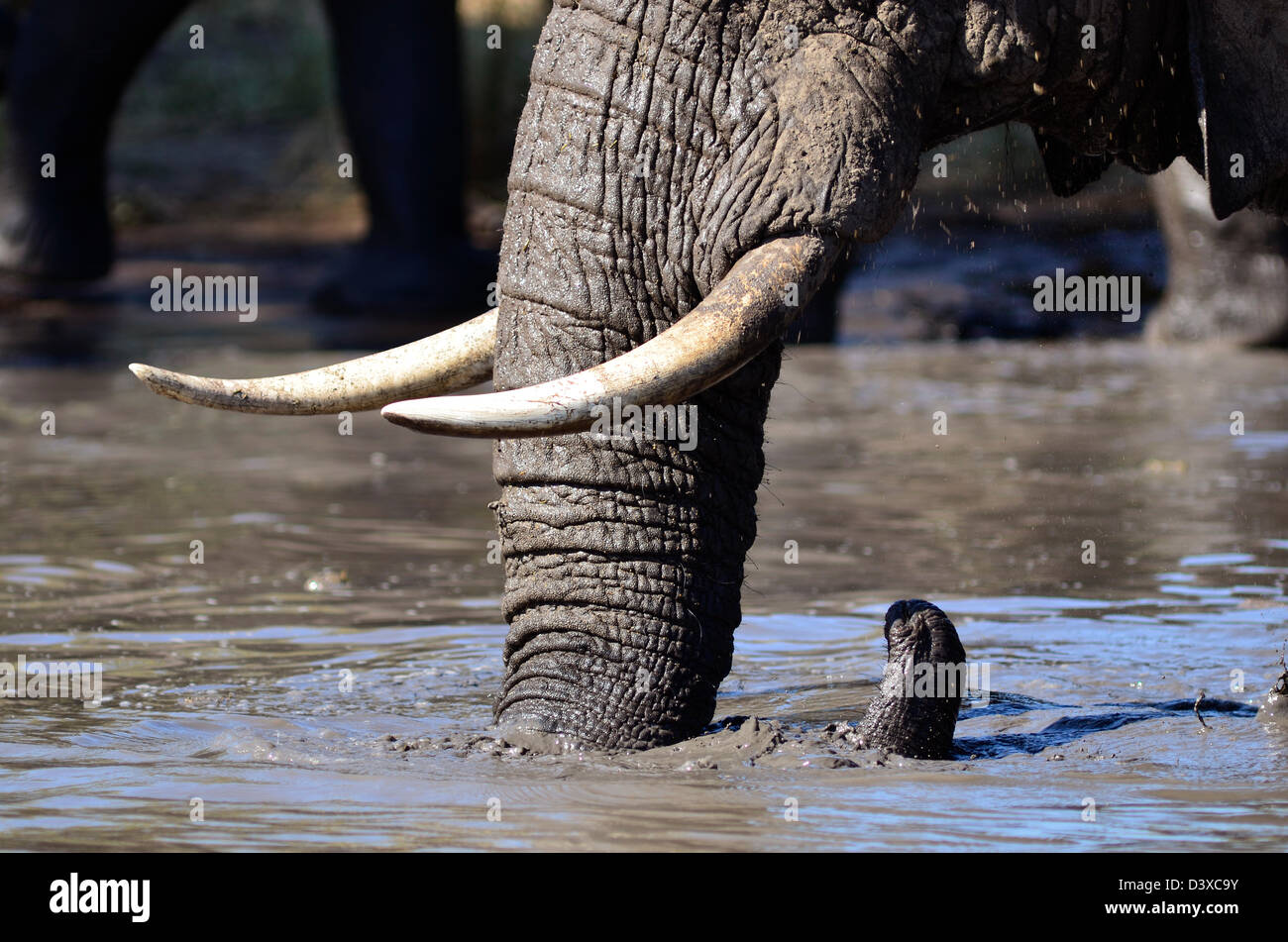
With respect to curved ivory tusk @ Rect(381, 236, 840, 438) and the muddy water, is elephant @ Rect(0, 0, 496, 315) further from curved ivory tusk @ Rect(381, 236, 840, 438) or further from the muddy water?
curved ivory tusk @ Rect(381, 236, 840, 438)

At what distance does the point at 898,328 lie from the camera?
14969 millimetres

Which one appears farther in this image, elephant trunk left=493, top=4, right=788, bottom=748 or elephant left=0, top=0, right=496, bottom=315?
elephant left=0, top=0, right=496, bottom=315

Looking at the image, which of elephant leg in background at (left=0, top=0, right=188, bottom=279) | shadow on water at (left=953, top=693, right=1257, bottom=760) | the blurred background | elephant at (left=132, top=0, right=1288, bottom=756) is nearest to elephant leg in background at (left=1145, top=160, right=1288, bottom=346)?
the blurred background

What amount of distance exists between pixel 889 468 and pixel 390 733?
4.73 meters

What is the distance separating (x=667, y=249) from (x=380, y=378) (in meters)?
0.81

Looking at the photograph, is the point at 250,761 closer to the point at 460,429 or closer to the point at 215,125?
the point at 460,429

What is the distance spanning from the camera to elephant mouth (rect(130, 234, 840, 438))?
421 cm

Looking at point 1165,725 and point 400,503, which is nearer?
point 1165,725

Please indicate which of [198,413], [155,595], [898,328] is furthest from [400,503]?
[898,328]

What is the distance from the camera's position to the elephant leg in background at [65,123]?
13227mm

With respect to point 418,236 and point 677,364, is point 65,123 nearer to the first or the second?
point 418,236

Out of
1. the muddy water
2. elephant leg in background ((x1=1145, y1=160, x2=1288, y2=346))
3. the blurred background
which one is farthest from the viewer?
the blurred background

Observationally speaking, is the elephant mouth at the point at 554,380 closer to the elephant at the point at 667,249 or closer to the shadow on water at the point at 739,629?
the elephant at the point at 667,249

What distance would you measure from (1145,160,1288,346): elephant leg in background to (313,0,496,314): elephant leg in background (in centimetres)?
420
